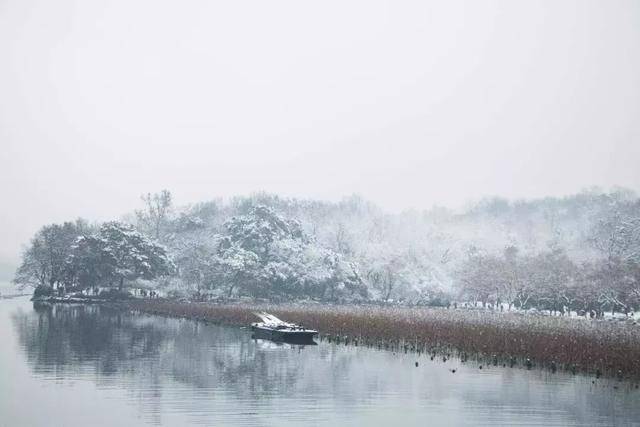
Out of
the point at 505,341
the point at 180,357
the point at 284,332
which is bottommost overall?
Answer: the point at 180,357

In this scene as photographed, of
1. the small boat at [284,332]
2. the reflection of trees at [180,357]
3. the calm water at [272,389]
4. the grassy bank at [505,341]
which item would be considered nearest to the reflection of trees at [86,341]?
the reflection of trees at [180,357]

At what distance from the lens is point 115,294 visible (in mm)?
105625

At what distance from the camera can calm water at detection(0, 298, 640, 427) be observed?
84.3 feet

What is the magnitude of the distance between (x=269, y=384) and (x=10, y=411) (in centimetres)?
1143

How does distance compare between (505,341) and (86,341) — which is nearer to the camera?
(505,341)

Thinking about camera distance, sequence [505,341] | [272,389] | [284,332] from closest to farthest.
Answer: [272,389] < [505,341] < [284,332]

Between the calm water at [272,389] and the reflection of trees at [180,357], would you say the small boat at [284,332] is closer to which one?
the reflection of trees at [180,357]

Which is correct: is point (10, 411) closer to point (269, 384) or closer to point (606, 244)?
point (269, 384)

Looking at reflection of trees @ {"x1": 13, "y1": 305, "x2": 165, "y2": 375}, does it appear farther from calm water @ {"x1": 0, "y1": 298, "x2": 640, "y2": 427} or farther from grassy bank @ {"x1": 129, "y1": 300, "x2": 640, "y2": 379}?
grassy bank @ {"x1": 129, "y1": 300, "x2": 640, "y2": 379}

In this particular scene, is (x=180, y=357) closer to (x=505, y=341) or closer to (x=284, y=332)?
(x=284, y=332)

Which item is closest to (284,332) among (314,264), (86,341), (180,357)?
(180,357)

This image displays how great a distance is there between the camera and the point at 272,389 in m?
31.7

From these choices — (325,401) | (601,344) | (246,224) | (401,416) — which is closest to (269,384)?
(325,401)

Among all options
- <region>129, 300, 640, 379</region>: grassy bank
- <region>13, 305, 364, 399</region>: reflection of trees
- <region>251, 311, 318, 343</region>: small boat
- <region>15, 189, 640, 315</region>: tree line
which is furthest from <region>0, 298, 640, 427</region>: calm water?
<region>15, 189, 640, 315</region>: tree line
